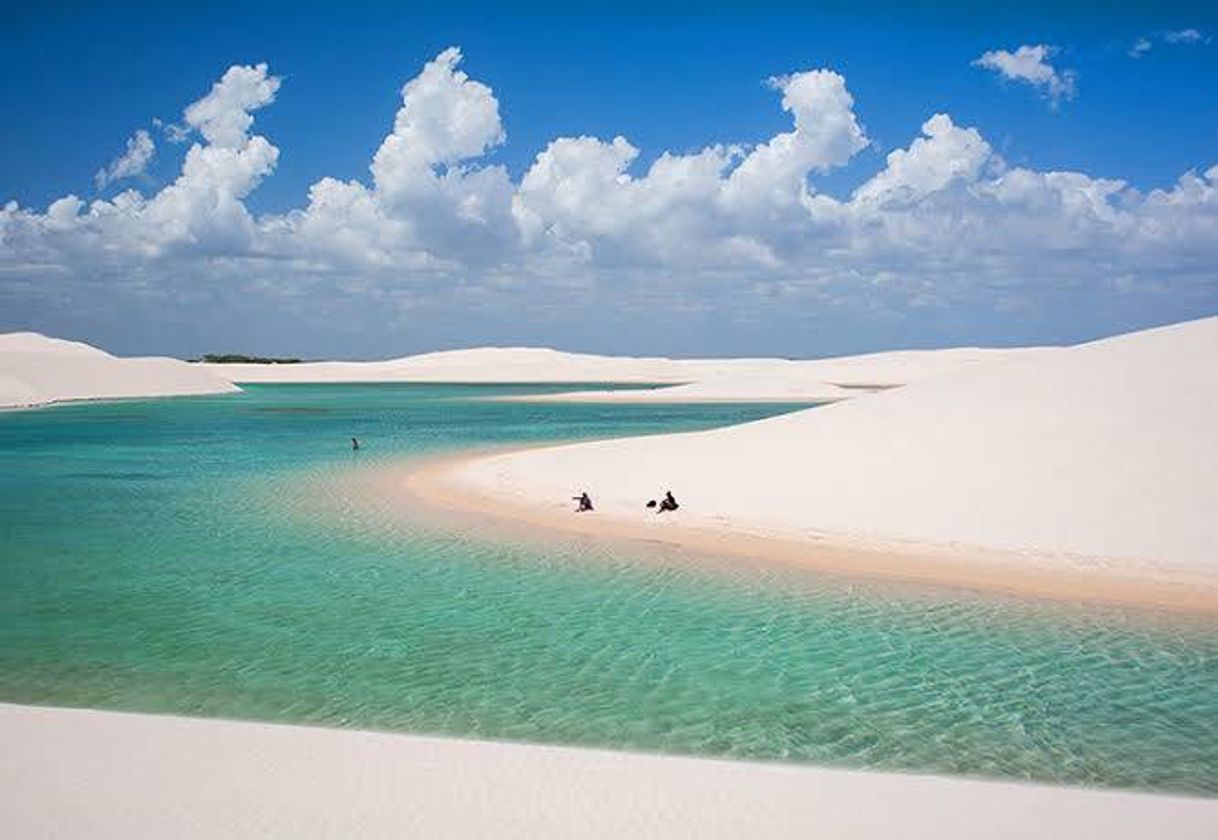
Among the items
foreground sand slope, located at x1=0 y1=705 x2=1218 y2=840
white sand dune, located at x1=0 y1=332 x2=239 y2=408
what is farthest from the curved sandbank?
white sand dune, located at x1=0 y1=332 x2=239 y2=408

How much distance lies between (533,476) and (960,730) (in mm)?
18227

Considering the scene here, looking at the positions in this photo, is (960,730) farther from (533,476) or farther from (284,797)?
(533,476)

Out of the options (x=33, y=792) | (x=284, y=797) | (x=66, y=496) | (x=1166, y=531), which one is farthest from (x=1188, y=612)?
(x=66, y=496)

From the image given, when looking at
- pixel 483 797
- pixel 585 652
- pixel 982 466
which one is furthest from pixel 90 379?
pixel 483 797

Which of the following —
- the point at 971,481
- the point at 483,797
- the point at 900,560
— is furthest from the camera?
the point at 971,481

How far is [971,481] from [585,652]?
458 inches

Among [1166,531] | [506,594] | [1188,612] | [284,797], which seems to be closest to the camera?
[284,797]

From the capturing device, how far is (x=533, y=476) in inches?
1039

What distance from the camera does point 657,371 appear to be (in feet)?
520

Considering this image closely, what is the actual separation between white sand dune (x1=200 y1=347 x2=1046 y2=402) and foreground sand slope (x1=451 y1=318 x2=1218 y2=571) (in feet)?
166

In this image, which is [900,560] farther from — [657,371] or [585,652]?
[657,371]

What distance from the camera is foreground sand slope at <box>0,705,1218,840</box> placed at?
20.0ft

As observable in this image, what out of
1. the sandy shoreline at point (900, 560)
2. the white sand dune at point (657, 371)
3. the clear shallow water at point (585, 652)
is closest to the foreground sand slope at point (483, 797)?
the clear shallow water at point (585, 652)

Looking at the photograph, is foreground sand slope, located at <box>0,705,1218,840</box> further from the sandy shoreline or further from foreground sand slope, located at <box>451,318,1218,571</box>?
foreground sand slope, located at <box>451,318,1218,571</box>
